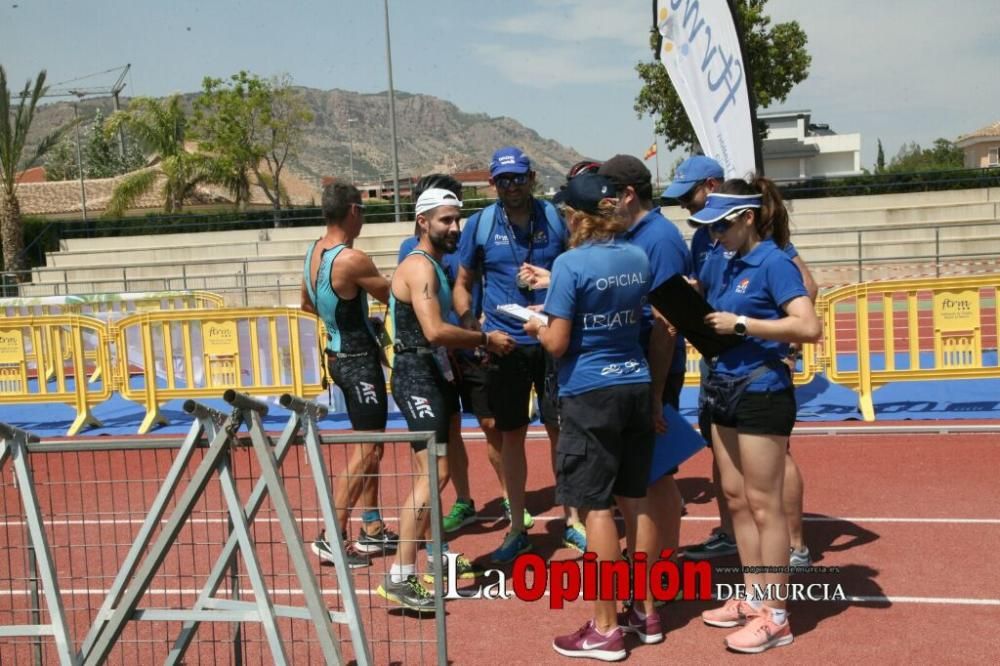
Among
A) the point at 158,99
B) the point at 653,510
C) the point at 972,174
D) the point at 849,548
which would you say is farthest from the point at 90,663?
the point at 158,99

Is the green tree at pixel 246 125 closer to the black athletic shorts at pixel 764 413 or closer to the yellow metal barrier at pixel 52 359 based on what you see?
the yellow metal barrier at pixel 52 359

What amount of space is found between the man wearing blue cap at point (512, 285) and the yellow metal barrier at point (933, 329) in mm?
4969

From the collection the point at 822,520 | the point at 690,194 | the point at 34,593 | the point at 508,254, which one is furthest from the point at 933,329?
the point at 34,593

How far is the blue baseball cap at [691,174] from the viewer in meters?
5.59

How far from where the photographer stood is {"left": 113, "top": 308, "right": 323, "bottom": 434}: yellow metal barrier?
10867 millimetres

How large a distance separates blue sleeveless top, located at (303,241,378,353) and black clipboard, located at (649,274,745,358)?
2.00m

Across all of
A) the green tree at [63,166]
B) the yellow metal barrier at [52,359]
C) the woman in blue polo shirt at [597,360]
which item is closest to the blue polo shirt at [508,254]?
the woman in blue polo shirt at [597,360]

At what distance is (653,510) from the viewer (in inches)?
192

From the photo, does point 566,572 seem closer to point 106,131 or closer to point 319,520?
point 319,520

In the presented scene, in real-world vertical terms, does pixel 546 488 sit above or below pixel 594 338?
below

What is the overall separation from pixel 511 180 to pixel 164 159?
44.6 m

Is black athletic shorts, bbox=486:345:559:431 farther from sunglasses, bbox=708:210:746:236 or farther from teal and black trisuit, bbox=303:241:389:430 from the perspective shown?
sunglasses, bbox=708:210:746:236

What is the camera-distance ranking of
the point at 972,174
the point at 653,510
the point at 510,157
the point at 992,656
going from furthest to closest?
the point at 972,174 → the point at 510,157 → the point at 653,510 → the point at 992,656

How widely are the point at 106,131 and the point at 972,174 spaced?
39895 millimetres
